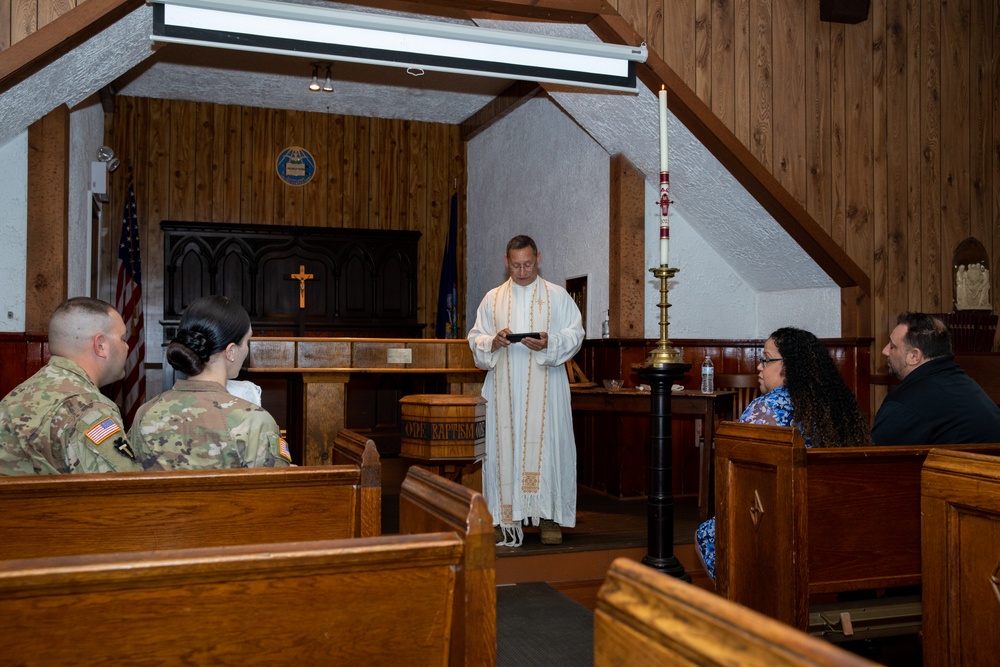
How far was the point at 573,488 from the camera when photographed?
188 inches

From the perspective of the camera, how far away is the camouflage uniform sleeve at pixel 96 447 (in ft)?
7.72

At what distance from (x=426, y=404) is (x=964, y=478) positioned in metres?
2.47

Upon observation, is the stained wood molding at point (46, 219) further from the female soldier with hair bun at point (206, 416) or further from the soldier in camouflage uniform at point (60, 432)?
the female soldier with hair bun at point (206, 416)

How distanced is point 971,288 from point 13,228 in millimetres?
6349

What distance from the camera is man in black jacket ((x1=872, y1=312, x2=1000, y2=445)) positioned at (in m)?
3.10

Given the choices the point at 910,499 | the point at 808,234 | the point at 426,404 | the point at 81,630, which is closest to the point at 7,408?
the point at 81,630

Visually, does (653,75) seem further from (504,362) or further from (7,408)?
(7,408)

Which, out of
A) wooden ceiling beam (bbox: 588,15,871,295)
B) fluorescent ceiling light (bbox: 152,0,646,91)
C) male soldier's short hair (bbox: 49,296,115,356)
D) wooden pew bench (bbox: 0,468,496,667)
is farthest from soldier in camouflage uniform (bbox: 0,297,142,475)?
wooden ceiling beam (bbox: 588,15,871,295)

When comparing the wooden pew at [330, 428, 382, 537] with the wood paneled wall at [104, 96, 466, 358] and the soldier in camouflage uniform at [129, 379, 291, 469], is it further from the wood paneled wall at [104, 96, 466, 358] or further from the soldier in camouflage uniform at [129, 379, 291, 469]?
the wood paneled wall at [104, 96, 466, 358]

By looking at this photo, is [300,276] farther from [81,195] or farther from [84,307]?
[84,307]

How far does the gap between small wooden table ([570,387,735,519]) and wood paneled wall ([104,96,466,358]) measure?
4.59m

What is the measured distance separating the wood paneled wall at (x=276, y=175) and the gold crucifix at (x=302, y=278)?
0.58m

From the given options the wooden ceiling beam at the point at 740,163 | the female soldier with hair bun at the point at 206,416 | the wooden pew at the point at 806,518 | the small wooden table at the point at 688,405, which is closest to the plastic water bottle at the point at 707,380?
the small wooden table at the point at 688,405

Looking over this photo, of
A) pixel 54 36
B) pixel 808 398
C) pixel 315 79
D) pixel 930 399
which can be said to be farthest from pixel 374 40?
pixel 315 79
